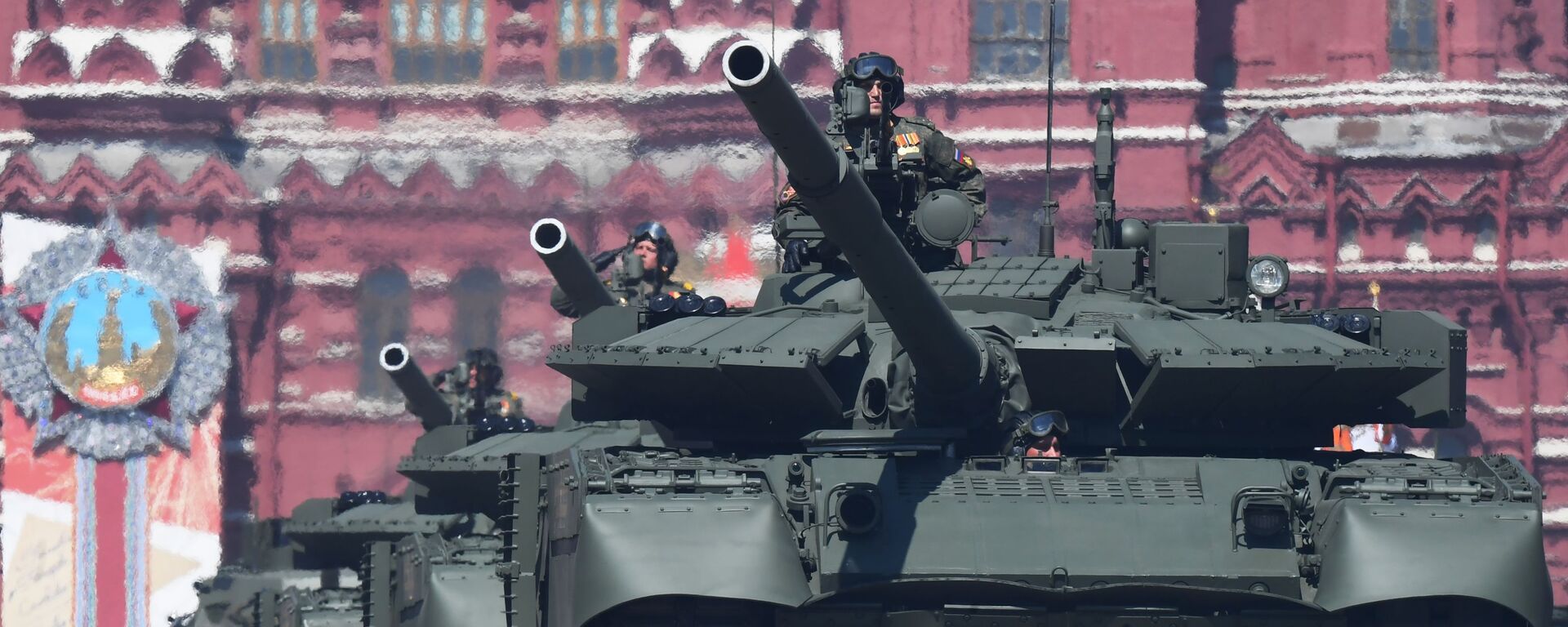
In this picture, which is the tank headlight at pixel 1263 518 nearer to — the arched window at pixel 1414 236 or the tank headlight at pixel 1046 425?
the tank headlight at pixel 1046 425

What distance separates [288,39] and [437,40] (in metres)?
2.25

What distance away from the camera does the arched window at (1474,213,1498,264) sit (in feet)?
135

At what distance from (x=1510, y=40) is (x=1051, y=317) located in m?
23.4

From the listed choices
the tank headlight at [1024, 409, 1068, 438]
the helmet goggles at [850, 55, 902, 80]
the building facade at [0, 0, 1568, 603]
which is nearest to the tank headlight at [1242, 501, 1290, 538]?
the tank headlight at [1024, 409, 1068, 438]

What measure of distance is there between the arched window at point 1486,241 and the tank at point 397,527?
62.1 ft

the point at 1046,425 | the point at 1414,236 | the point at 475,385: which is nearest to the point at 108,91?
the point at 475,385

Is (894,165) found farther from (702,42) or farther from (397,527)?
(702,42)

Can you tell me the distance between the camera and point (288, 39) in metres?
38.8

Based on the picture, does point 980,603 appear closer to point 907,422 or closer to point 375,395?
point 907,422

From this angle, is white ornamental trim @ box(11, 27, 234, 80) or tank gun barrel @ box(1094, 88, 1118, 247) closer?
tank gun barrel @ box(1094, 88, 1118, 247)

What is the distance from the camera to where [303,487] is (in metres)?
42.4

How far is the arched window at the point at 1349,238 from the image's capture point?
4144 cm

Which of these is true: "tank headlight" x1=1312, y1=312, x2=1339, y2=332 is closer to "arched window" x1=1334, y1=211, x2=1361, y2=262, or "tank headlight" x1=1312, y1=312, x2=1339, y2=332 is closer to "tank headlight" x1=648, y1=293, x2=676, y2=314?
"tank headlight" x1=648, y1=293, x2=676, y2=314

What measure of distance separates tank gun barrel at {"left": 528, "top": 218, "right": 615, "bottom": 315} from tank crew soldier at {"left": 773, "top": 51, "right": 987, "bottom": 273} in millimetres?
2235
